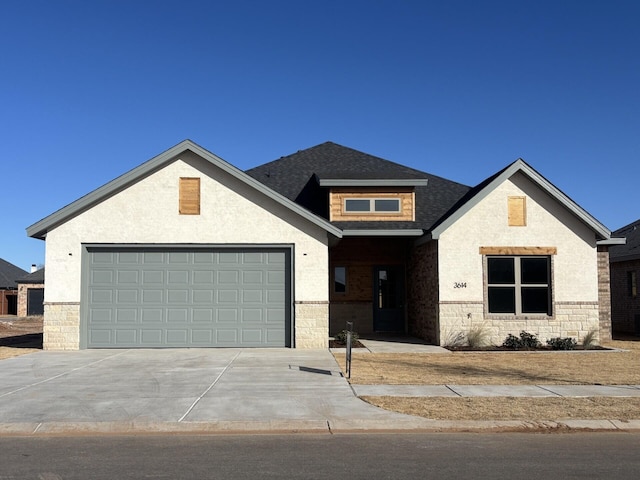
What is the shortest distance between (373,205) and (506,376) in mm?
9590

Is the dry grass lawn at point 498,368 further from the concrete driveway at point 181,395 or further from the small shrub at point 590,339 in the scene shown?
the concrete driveway at point 181,395

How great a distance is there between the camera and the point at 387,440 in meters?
7.64

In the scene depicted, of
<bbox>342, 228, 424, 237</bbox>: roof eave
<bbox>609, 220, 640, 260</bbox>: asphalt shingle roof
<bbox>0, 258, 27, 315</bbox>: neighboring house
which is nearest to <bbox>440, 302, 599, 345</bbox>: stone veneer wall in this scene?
<bbox>342, 228, 424, 237</bbox>: roof eave

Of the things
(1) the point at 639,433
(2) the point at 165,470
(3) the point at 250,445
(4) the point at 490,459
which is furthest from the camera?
(1) the point at 639,433

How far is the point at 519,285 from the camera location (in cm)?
1827

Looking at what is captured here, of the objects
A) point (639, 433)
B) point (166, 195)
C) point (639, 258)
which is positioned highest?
point (166, 195)

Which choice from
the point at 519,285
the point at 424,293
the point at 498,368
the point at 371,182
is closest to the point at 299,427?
the point at 498,368

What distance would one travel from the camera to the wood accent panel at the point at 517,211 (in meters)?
18.2

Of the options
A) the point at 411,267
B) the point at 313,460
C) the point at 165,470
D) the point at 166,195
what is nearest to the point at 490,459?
the point at 313,460

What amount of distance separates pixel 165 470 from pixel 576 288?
15259mm

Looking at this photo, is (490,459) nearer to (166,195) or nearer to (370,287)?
(166,195)

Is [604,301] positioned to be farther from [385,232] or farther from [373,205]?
[373,205]

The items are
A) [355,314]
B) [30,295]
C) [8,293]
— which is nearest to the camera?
[355,314]

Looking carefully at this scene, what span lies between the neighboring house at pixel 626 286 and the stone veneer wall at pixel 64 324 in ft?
67.3
